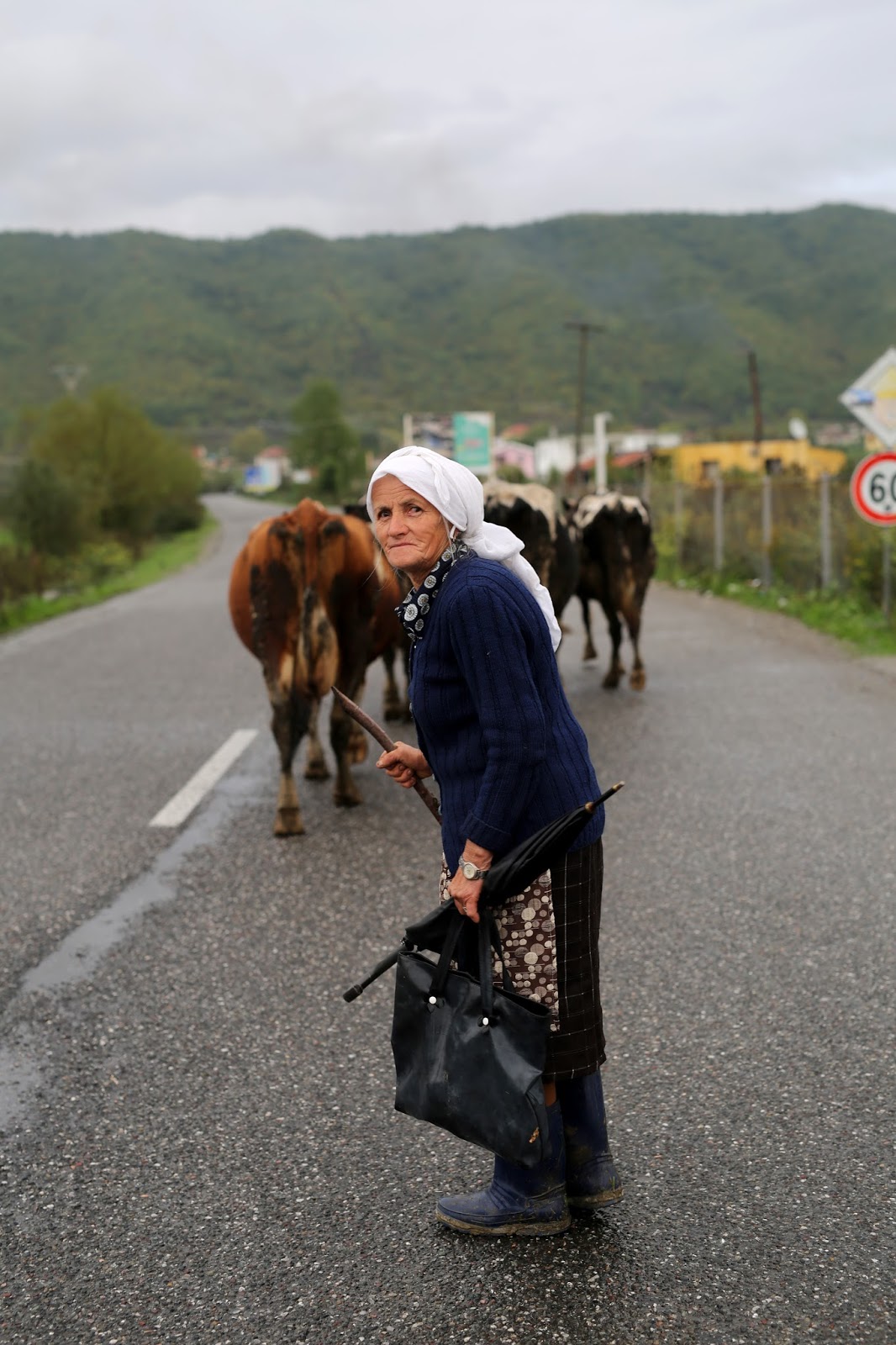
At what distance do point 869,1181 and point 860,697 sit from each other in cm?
787

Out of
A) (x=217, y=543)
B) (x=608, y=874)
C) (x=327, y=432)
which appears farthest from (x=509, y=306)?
(x=608, y=874)

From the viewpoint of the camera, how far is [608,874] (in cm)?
617

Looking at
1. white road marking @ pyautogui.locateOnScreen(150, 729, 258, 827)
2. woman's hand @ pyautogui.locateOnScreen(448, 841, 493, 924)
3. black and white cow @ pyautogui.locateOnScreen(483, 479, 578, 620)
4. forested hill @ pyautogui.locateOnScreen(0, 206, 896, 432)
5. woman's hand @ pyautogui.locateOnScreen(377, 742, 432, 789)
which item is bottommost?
white road marking @ pyautogui.locateOnScreen(150, 729, 258, 827)

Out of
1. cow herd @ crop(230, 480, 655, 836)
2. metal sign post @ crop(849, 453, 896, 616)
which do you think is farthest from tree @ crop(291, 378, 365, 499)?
cow herd @ crop(230, 480, 655, 836)

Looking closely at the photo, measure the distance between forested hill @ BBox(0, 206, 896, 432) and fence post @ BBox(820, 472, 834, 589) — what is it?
112 metres

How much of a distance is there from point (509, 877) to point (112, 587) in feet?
84.0

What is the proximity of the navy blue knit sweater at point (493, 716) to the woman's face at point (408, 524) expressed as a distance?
0.08 metres

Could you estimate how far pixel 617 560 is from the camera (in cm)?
1148

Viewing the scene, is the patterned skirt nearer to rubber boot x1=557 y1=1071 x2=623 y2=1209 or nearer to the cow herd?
rubber boot x1=557 y1=1071 x2=623 y2=1209

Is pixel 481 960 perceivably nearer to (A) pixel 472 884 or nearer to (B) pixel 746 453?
(A) pixel 472 884

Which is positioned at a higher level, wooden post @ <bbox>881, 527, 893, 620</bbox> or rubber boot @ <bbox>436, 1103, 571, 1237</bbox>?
wooden post @ <bbox>881, 527, 893, 620</bbox>

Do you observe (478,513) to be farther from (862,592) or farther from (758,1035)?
(862,592)

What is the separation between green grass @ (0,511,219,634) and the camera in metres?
20.0

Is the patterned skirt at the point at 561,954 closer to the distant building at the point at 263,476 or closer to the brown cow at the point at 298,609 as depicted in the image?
the brown cow at the point at 298,609
